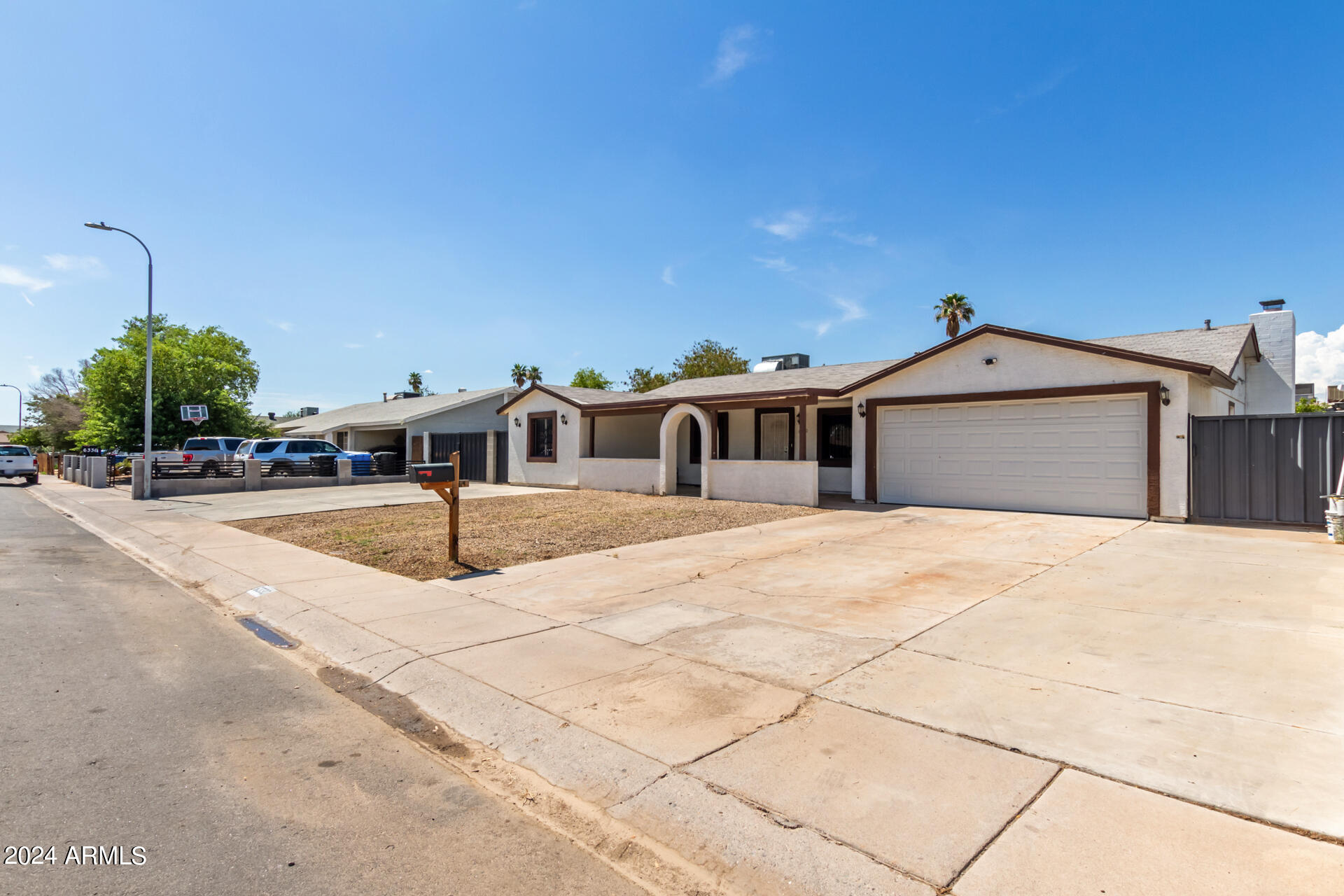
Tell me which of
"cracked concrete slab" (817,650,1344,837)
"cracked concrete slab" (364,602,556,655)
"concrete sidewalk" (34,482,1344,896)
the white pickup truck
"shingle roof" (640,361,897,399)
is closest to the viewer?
"concrete sidewalk" (34,482,1344,896)

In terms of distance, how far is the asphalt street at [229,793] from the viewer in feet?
9.12

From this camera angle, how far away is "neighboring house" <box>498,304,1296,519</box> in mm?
13039

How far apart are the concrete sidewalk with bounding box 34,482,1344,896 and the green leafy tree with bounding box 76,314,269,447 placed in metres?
31.7

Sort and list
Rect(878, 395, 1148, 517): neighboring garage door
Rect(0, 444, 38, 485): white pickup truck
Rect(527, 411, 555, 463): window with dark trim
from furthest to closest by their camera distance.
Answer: Rect(0, 444, 38, 485): white pickup truck < Rect(527, 411, 555, 463): window with dark trim < Rect(878, 395, 1148, 517): neighboring garage door

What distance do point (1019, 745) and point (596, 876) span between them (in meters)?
2.43

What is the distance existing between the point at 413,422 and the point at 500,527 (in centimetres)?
2136

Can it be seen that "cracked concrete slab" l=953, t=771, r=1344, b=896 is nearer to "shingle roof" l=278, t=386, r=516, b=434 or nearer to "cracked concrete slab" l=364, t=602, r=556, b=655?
"cracked concrete slab" l=364, t=602, r=556, b=655

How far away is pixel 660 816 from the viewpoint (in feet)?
10.6

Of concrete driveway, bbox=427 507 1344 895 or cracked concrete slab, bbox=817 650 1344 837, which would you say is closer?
concrete driveway, bbox=427 507 1344 895

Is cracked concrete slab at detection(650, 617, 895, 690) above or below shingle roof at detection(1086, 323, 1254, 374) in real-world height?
below

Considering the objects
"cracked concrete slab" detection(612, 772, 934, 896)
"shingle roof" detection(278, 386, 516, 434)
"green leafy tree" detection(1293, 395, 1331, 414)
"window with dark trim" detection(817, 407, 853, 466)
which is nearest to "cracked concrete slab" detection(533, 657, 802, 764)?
"cracked concrete slab" detection(612, 772, 934, 896)

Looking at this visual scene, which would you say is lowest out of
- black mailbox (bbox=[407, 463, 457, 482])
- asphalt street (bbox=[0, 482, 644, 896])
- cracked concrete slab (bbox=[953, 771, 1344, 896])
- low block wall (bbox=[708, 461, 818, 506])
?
asphalt street (bbox=[0, 482, 644, 896])

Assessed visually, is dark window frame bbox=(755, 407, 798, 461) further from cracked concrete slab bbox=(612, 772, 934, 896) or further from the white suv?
cracked concrete slab bbox=(612, 772, 934, 896)

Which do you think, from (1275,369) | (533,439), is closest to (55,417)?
(533,439)
